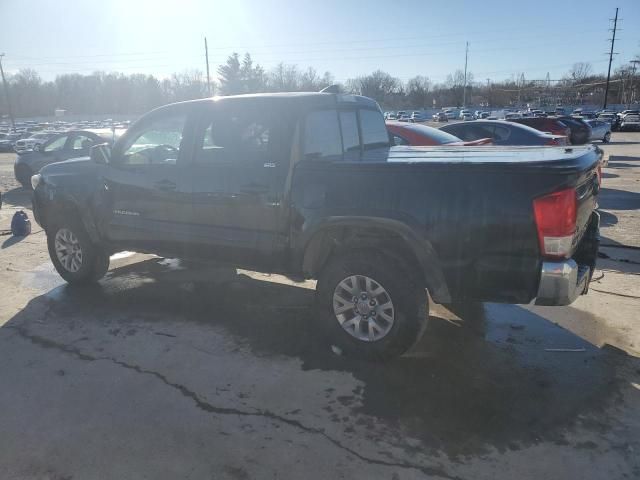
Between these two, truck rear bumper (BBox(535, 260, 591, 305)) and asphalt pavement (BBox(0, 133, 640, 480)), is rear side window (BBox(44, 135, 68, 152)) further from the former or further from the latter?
truck rear bumper (BBox(535, 260, 591, 305))

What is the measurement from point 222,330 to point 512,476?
2733 millimetres

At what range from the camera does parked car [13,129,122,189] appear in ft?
43.2

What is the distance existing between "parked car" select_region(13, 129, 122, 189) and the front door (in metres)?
8.68

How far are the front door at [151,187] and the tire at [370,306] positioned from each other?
164 centimetres

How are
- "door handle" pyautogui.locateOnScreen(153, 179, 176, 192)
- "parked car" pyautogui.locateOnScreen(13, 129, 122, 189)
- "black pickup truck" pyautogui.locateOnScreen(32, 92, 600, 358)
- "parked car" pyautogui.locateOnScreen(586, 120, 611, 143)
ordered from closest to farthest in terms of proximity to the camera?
"black pickup truck" pyautogui.locateOnScreen(32, 92, 600, 358), "door handle" pyautogui.locateOnScreen(153, 179, 176, 192), "parked car" pyautogui.locateOnScreen(13, 129, 122, 189), "parked car" pyautogui.locateOnScreen(586, 120, 611, 143)

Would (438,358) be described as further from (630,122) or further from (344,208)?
(630,122)

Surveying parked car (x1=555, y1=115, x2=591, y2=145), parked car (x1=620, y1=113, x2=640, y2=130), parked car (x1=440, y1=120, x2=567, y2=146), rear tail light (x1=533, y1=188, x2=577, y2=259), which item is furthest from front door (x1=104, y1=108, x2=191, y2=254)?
parked car (x1=620, y1=113, x2=640, y2=130)

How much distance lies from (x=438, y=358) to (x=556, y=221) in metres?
1.44

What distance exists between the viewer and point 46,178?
5.75 m

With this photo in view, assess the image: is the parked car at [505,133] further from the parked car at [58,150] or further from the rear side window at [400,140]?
the parked car at [58,150]

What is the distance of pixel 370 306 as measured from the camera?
3896 millimetres

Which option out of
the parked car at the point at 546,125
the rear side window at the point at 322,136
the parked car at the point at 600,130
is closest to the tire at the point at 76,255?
the rear side window at the point at 322,136

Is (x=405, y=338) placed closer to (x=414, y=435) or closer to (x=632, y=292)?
(x=414, y=435)

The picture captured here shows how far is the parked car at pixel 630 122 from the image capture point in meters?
40.5
